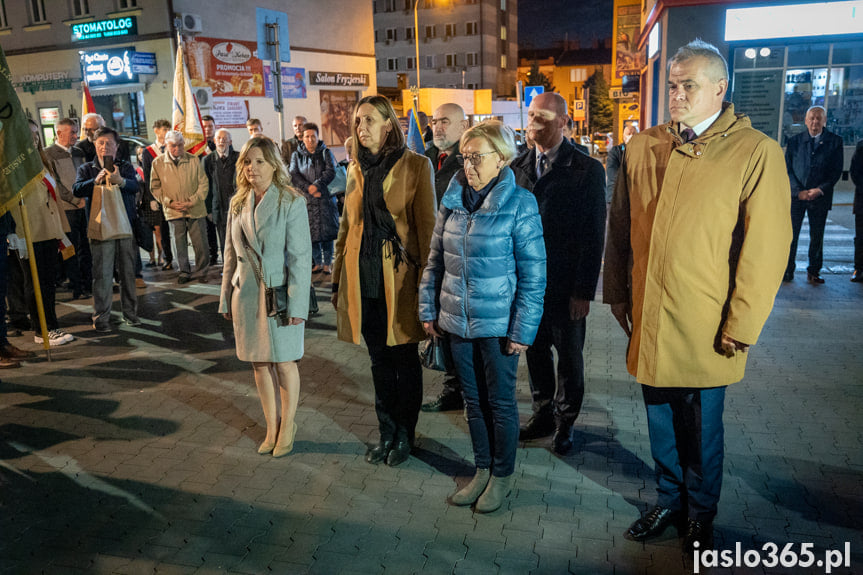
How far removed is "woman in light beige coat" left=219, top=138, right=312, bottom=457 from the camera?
431 cm

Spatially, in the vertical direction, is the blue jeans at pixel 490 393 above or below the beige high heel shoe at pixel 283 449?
above

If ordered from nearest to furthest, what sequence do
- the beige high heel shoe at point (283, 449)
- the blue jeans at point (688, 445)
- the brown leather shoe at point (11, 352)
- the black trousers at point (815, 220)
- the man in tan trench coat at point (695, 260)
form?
the man in tan trench coat at point (695, 260)
the blue jeans at point (688, 445)
the beige high heel shoe at point (283, 449)
the brown leather shoe at point (11, 352)
the black trousers at point (815, 220)

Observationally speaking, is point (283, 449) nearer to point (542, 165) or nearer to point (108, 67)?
point (542, 165)

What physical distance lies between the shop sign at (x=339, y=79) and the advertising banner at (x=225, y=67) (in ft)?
11.8

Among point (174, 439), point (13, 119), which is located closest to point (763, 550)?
point (174, 439)

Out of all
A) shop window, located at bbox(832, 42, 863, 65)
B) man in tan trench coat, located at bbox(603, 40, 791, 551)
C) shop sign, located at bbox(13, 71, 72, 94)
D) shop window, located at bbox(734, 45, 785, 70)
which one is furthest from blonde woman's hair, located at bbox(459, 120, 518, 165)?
shop sign, located at bbox(13, 71, 72, 94)

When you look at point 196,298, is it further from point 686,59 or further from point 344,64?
point 344,64

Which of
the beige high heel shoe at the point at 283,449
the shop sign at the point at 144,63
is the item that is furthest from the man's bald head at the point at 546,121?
the shop sign at the point at 144,63

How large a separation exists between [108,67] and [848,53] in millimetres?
23582

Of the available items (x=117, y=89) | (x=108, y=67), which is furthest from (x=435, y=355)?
(x=108, y=67)

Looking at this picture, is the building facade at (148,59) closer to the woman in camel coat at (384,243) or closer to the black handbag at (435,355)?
the woman in camel coat at (384,243)

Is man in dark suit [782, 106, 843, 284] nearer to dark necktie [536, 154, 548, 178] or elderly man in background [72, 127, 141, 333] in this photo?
dark necktie [536, 154, 548, 178]

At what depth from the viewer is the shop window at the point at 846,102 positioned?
17594 mm

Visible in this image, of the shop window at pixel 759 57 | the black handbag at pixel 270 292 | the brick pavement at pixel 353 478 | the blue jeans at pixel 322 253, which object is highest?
the shop window at pixel 759 57
